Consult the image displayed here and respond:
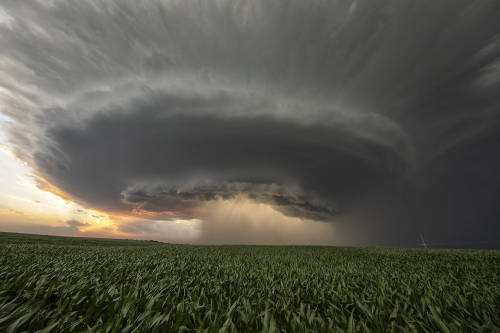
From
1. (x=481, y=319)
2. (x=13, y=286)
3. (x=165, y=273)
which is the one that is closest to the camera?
(x=481, y=319)

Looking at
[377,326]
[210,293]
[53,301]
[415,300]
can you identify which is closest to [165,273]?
[210,293]

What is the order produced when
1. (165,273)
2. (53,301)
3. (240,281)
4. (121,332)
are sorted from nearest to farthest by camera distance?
(121,332) < (53,301) < (240,281) < (165,273)

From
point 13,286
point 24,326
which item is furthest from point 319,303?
point 13,286

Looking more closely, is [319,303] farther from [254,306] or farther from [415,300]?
[415,300]

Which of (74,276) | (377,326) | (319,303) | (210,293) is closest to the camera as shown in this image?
(377,326)

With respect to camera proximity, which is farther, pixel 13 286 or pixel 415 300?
pixel 415 300

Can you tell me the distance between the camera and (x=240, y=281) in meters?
4.90

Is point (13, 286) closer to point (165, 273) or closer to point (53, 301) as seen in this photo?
point (53, 301)

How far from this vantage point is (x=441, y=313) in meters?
2.96

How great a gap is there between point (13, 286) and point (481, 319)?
674 cm

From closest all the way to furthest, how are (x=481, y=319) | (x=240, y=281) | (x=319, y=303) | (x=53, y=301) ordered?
1. (x=481, y=319)
2. (x=53, y=301)
3. (x=319, y=303)
4. (x=240, y=281)

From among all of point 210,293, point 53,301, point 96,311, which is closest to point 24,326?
point 96,311

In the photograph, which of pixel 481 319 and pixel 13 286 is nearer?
pixel 481 319

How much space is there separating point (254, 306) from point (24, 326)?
2725 millimetres
